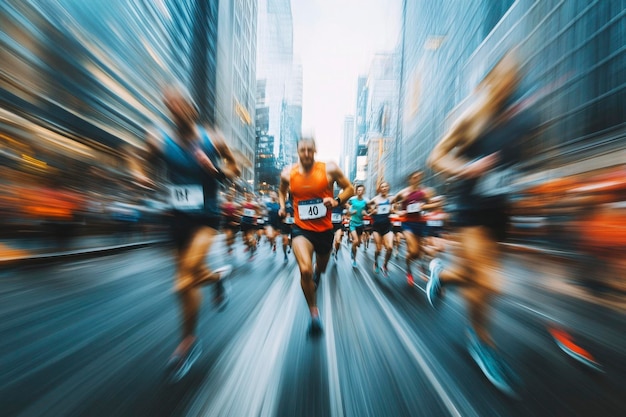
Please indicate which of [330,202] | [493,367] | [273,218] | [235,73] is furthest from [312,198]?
[235,73]

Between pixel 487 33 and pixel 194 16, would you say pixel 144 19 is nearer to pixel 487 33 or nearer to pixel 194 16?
pixel 194 16

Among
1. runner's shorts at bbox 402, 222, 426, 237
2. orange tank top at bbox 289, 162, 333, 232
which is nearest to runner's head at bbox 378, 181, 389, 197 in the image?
runner's shorts at bbox 402, 222, 426, 237

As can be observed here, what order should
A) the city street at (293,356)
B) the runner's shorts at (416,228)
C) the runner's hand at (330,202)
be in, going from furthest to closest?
the runner's shorts at (416,228), the runner's hand at (330,202), the city street at (293,356)

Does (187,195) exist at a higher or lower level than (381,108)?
lower

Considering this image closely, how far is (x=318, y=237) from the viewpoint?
345cm

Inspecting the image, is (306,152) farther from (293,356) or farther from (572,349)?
(572,349)

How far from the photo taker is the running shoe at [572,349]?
8.06 ft

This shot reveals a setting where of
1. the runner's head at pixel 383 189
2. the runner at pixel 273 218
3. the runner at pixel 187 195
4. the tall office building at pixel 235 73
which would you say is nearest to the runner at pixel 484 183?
the runner at pixel 187 195

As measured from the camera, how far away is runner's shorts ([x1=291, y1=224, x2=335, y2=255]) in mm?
3406

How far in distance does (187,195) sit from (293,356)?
159cm

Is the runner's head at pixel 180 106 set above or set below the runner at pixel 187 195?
Result: above

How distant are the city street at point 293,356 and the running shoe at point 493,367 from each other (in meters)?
0.06

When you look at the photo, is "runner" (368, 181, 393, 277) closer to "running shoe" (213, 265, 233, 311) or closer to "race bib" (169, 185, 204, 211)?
"running shoe" (213, 265, 233, 311)

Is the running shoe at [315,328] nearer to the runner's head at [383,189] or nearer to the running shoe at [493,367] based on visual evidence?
the running shoe at [493,367]
